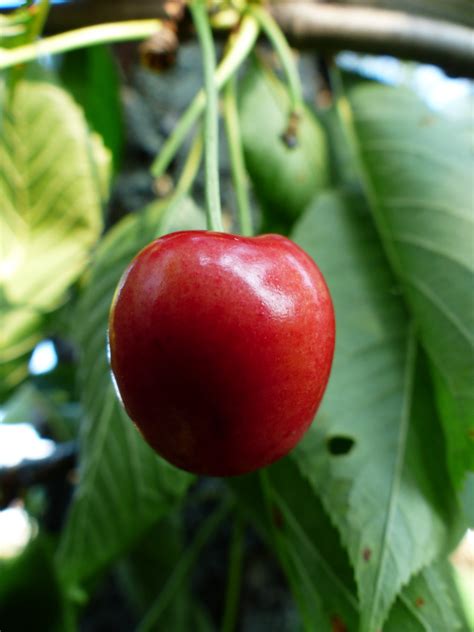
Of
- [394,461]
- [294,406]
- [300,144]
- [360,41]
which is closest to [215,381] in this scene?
[294,406]

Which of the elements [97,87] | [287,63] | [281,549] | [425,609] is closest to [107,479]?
[281,549]

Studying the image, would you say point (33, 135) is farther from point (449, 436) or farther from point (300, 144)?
point (449, 436)

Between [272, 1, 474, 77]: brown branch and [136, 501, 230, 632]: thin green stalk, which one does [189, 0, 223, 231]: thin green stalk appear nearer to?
[272, 1, 474, 77]: brown branch

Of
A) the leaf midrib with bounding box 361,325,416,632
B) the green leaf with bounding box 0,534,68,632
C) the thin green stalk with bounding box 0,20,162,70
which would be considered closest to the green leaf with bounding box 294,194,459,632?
the leaf midrib with bounding box 361,325,416,632

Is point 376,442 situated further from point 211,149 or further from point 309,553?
point 211,149

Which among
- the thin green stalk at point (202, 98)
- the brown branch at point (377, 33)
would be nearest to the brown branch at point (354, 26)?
the brown branch at point (377, 33)

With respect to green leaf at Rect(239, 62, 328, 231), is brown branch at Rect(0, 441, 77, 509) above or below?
below

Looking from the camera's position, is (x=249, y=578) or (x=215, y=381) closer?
(x=215, y=381)
